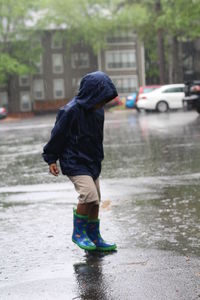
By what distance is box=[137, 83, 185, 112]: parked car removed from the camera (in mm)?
35000

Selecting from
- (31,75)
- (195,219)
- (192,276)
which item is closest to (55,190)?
(195,219)

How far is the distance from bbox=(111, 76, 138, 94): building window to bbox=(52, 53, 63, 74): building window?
6641mm

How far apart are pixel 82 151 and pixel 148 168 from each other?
5.24 metres

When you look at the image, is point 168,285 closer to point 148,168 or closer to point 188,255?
point 188,255

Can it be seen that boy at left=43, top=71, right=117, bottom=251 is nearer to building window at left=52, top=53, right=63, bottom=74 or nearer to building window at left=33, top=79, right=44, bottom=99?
building window at left=33, top=79, right=44, bottom=99

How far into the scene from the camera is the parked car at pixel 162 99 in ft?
115

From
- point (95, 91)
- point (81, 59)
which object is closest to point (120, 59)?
point (81, 59)

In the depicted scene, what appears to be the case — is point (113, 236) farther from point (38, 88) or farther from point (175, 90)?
point (38, 88)

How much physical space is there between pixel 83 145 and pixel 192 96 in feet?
67.8

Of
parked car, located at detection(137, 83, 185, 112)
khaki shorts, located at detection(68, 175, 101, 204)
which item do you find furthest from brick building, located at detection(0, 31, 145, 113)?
khaki shorts, located at detection(68, 175, 101, 204)

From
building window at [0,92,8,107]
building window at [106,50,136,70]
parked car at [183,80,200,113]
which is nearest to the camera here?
parked car at [183,80,200,113]

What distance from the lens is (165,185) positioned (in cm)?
832

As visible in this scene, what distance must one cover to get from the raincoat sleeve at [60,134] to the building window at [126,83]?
70154mm

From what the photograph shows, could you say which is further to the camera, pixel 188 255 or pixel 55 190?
pixel 55 190
